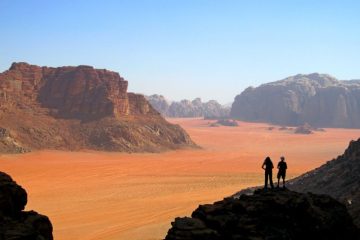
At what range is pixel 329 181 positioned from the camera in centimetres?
2445

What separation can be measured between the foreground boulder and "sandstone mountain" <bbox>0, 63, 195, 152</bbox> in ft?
173

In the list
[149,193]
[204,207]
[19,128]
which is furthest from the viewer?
[19,128]

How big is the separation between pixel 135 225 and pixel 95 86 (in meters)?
55.1

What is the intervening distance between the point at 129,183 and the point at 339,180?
21223 mm

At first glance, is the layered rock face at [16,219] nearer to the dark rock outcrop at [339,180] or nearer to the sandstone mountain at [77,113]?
the dark rock outcrop at [339,180]

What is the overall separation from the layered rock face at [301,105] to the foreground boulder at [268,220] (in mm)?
128107

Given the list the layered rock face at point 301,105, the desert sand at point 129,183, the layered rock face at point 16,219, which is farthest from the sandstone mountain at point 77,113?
the layered rock face at point 301,105

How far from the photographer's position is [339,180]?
2362cm

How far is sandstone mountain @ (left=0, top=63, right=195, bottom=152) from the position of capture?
65062mm

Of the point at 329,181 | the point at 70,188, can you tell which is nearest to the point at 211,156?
the point at 70,188

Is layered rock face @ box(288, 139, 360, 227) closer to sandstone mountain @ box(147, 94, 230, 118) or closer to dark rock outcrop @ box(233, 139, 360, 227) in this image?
dark rock outcrop @ box(233, 139, 360, 227)

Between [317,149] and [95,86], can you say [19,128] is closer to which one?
[95,86]

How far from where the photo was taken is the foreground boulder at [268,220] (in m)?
10.6

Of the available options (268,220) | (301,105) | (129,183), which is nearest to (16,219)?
(268,220)
